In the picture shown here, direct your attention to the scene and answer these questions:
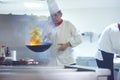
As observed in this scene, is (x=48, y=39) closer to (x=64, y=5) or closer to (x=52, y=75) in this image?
(x=52, y=75)

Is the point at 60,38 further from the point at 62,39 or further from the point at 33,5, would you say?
the point at 33,5

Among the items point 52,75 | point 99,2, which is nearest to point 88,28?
point 99,2

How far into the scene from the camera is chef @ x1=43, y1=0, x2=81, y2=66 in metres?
2.36

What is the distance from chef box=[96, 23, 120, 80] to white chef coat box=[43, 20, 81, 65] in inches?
12.6

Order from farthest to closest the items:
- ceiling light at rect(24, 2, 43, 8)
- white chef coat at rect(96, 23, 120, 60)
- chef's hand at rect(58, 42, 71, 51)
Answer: ceiling light at rect(24, 2, 43, 8) → chef's hand at rect(58, 42, 71, 51) → white chef coat at rect(96, 23, 120, 60)

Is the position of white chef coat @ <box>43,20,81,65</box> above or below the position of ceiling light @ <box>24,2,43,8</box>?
below

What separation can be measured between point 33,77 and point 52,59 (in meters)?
1.54

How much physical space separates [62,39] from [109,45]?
1.64ft

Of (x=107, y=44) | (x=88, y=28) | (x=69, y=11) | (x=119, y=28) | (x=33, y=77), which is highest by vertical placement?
(x=69, y=11)

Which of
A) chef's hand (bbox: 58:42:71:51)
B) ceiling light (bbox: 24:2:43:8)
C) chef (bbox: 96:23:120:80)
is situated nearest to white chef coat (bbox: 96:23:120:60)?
chef (bbox: 96:23:120:80)

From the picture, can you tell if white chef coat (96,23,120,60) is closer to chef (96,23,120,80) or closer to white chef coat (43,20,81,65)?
chef (96,23,120,80)

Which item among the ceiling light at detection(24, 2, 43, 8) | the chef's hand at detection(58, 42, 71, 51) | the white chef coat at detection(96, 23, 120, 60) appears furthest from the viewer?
the ceiling light at detection(24, 2, 43, 8)

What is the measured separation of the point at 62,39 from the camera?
2.41m

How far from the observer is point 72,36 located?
2471 mm
